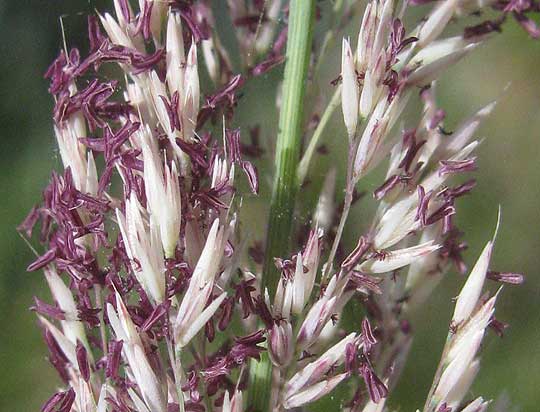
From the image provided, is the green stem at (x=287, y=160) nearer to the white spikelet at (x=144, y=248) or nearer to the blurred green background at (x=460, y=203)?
the white spikelet at (x=144, y=248)

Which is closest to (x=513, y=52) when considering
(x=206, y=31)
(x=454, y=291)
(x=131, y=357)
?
(x=454, y=291)

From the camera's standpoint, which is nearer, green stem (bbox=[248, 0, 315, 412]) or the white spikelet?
the white spikelet

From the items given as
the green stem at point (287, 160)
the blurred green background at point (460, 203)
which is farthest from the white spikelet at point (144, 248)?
the blurred green background at point (460, 203)

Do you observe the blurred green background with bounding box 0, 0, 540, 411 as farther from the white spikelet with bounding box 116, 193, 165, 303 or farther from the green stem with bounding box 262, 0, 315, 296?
the white spikelet with bounding box 116, 193, 165, 303

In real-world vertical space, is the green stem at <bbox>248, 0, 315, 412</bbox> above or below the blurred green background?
above

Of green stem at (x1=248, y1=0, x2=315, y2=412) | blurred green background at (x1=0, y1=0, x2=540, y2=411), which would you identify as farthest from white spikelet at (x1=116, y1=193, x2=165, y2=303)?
blurred green background at (x1=0, y1=0, x2=540, y2=411)

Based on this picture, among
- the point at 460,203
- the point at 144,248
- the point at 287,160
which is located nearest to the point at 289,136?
the point at 287,160

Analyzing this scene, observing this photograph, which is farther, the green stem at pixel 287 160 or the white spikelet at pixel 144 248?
the green stem at pixel 287 160
